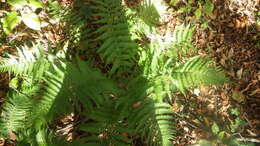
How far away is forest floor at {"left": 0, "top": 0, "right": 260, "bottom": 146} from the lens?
2973mm

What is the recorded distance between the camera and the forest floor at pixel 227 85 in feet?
9.75

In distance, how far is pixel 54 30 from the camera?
3.14 meters

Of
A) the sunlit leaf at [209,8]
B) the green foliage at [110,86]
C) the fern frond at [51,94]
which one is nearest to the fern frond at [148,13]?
the green foliage at [110,86]

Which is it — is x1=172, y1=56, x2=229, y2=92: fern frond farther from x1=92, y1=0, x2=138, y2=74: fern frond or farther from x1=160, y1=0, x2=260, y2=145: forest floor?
x1=160, y1=0, x2=260, y2=145: forest floor

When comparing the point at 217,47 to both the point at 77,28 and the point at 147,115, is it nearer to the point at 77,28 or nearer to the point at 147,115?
the point at 147,115

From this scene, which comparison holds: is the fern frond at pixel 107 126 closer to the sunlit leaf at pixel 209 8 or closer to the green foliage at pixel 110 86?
the green foliage at pixel 110 86

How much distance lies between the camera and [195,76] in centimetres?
240

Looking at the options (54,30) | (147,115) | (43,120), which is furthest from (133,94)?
(54,30)

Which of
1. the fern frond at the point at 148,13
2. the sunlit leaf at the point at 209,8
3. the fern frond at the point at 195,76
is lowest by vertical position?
the fern frond at the point at 195,76

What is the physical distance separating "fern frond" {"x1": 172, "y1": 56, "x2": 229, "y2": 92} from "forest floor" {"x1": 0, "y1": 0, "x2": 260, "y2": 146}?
0.66m

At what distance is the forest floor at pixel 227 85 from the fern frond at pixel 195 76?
66 cm

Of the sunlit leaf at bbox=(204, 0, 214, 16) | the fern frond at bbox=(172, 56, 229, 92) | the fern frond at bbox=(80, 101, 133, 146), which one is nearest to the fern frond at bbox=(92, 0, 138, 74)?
the fern frond at bbox=(80, 101, 133, 146)

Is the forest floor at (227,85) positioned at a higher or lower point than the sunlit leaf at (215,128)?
higher

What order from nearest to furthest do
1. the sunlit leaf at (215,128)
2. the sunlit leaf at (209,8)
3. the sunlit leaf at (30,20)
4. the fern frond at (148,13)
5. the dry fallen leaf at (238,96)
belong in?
the sunlit leaf at (30,20), the fern frond at (148,13), the sunlit leaf at (215,128), the dry fallen leaf at (238,96), the sunlit leaf at (209,8)
